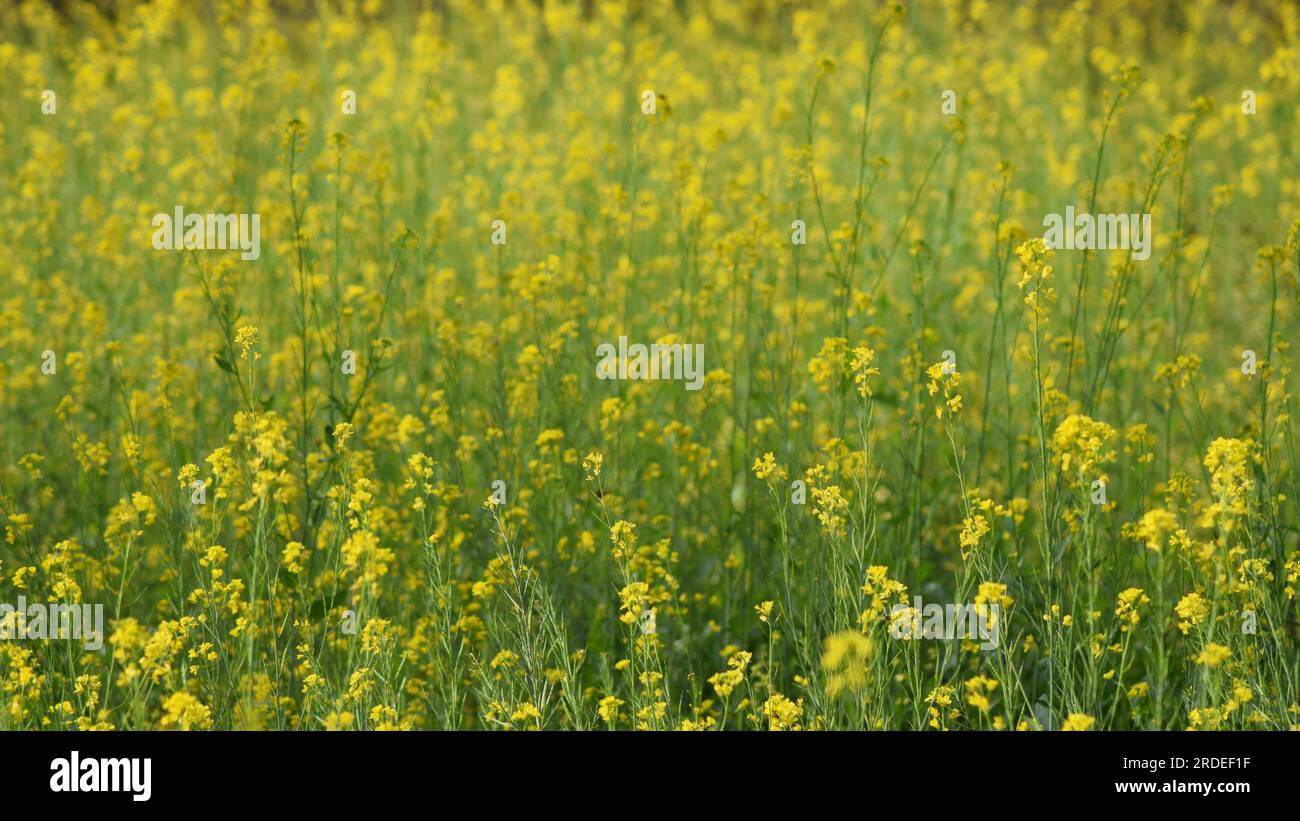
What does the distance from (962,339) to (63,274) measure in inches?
163

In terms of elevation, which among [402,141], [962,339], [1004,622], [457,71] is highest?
[457,71]

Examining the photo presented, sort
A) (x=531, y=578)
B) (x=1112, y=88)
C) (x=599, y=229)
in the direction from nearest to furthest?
1. (x=531, y=578)
2. (x=599, y=229)
3. (x=1112, y=88)

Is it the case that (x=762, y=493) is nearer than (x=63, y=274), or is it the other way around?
(x=762, y=493)

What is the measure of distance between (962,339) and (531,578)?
2.86 m

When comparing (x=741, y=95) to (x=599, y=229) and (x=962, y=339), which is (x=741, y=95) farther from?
(x=962, y=339)

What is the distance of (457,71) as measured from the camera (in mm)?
8180

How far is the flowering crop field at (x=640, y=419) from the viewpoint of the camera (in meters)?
3.14

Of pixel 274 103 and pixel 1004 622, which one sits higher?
A: pixel 274 103

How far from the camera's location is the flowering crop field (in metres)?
3.14

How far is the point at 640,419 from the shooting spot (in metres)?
4.77

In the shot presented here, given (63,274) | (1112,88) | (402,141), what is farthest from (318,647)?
(1112,88)
